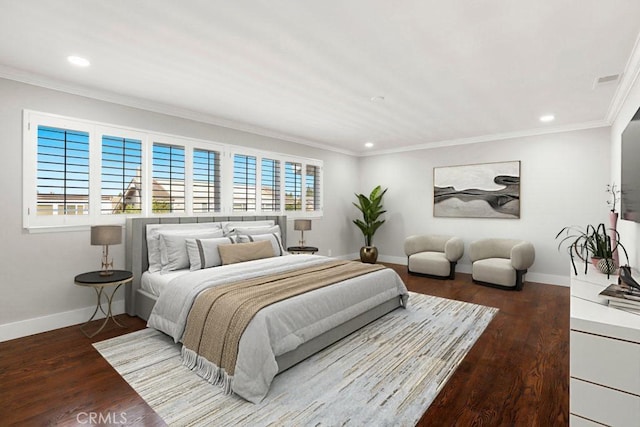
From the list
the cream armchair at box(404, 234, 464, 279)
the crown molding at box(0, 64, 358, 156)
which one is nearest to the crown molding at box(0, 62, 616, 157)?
the crown molding at box(0, 64, 358, 156)

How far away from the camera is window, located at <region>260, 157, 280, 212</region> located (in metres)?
5.50

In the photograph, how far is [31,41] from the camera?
8.37ft

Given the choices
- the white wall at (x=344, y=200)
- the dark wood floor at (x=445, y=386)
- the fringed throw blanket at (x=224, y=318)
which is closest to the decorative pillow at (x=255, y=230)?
the white wall at (x=344, y=200)

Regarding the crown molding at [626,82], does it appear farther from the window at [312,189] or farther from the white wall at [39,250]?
the white wall at [39,250]

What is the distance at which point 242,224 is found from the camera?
4859mm

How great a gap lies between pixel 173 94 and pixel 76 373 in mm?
2920

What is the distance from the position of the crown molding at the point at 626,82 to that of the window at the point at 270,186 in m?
4.56

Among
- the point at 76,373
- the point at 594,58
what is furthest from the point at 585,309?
the point at 76,373

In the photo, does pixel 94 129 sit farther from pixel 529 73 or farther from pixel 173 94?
pixel 529 73

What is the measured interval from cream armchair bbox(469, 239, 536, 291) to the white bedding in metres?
4.46

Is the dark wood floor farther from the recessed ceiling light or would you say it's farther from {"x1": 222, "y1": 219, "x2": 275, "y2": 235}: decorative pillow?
the recessed ceiling light

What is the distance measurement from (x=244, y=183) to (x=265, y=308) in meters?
3.08

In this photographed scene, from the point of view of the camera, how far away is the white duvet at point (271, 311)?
2.23 metres

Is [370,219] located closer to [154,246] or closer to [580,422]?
[154,246]
